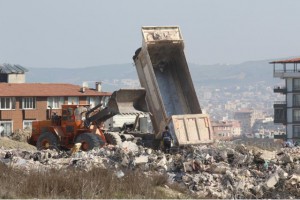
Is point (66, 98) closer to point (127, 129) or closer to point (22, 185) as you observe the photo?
point (127, 129)

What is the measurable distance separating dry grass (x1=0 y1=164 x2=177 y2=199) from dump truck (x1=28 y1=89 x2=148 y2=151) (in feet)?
32.7

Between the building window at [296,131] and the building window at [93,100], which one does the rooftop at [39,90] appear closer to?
the building window at [93,100]

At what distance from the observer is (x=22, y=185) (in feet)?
55.7

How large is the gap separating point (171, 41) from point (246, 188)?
9.10 m

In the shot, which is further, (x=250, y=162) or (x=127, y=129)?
(x=127, y=129)

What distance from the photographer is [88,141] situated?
2798 centimetres

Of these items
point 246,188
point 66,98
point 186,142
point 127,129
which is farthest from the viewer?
point 66,98

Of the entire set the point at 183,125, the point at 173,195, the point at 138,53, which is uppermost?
the point at 138,53

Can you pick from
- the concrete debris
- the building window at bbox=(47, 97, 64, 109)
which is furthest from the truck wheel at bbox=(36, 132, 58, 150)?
the building window at bbox=(47, 97, 64, 109)

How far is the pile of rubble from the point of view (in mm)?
21047

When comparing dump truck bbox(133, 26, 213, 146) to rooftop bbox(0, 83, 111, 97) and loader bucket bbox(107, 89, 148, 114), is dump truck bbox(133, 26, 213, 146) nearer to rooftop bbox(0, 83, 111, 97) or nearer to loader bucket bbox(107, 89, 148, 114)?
loader bucket bbox(107, 89, 148, 114)

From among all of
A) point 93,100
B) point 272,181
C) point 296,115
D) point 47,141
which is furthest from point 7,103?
point 272,181

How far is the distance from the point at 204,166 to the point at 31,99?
2244 inches

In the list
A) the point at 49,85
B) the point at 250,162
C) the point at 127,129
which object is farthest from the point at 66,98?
the point at 250,162
